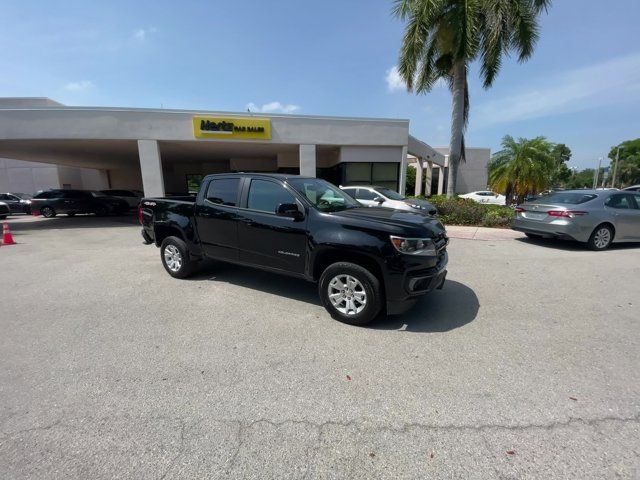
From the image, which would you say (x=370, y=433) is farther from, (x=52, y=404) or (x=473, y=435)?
(x=52, y=404)

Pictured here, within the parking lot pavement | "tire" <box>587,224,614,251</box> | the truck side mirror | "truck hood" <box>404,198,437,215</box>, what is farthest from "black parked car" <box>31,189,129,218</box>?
"tire" <box>587,224,614,251</box>

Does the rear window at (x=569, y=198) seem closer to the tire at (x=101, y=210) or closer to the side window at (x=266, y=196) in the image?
the side window at (x=266, y=196)

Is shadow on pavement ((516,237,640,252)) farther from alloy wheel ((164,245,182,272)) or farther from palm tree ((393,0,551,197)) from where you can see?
alloy wheel ((164,245,182,272))

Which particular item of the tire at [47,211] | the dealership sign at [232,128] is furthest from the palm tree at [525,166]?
the tire at [47,211]

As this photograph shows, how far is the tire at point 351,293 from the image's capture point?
3.60 m

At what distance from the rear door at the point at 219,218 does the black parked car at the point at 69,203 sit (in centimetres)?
1765

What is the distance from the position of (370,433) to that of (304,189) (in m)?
3.17

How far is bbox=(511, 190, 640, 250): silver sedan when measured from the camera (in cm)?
733

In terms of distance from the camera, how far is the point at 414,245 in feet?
11.8


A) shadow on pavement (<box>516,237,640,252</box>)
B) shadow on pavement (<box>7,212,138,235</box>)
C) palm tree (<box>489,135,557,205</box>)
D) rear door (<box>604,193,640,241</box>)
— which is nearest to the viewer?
rear door (<box>604,193,640,241</box>)

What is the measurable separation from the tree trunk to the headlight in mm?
10908

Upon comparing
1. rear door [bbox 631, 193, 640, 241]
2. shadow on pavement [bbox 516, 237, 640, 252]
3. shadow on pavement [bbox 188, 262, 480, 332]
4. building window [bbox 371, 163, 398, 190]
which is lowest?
shadow on pavement [bbox 188, 262, 480, 332]

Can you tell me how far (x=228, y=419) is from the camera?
Result: 90.7 inches

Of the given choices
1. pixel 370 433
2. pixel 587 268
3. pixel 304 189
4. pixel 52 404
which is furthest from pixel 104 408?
pixel 587 268
